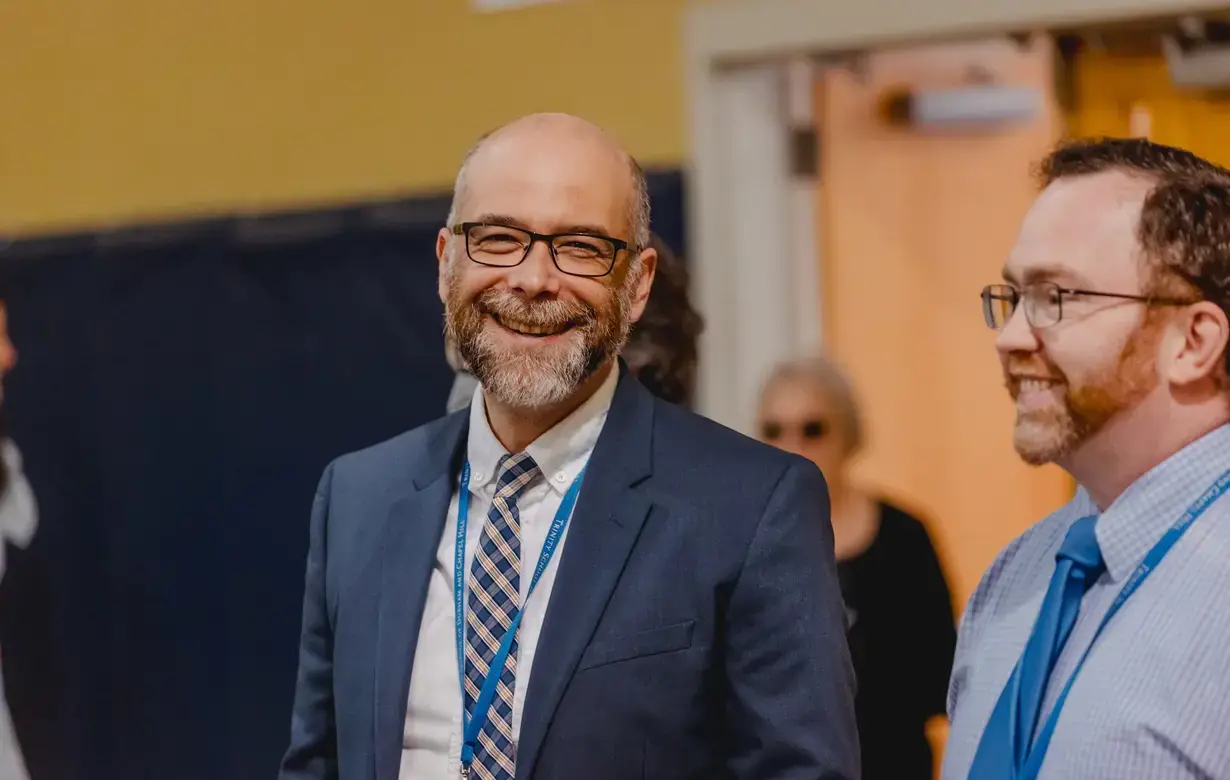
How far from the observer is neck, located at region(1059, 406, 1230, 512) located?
1541mm

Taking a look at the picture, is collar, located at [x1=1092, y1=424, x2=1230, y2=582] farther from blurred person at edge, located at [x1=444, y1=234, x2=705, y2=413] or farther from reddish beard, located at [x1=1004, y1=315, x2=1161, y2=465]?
blurred person at edge, located at [x1=444, y1=234, x2=705, y2=413]

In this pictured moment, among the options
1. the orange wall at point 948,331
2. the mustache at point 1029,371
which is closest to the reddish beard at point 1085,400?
the mustache at point 1029,371

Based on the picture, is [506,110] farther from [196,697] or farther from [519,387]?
[519,387]

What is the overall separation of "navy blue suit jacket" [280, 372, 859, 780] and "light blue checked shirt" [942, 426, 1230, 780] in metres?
0.22

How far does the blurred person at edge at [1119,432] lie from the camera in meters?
1.46

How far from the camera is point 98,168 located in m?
4.00

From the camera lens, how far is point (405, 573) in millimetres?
1686

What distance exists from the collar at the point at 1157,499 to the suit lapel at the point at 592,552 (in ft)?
1.67

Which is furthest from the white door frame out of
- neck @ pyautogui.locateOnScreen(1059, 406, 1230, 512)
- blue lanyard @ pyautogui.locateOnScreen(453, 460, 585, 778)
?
neck @ pyautogui.locateOnScreen(1059, 406, 1230, 512)

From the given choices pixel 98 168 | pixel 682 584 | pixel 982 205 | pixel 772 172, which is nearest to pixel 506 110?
pixel 772 172

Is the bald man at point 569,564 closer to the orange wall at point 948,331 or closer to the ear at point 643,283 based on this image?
the ear at point 643,283

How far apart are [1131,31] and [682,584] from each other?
70.6 inches

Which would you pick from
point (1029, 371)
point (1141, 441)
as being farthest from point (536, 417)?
point (1141, 441)

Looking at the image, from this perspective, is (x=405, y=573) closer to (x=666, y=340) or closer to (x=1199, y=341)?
(x=666, y=340)
